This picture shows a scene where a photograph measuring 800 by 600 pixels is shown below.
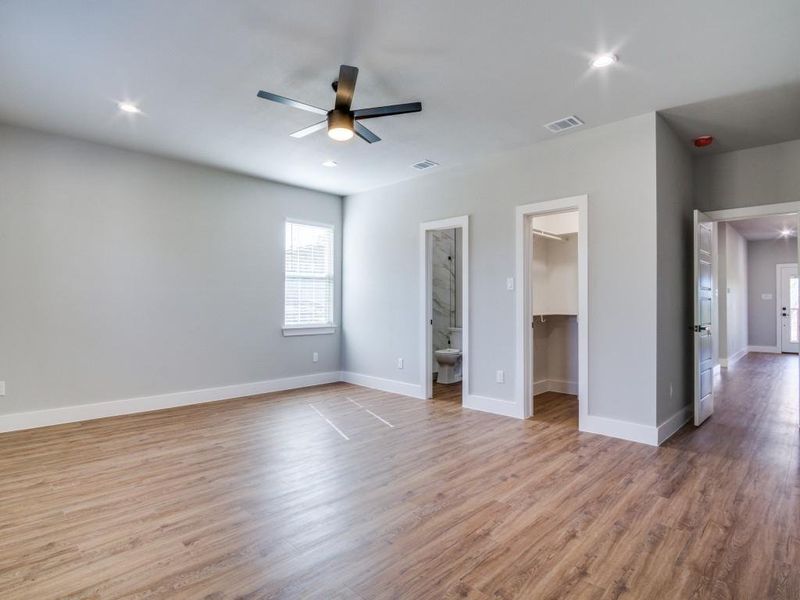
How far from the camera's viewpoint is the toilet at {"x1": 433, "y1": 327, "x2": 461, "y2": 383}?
20.9 feet

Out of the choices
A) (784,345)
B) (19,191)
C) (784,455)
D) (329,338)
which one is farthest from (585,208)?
(784,345)

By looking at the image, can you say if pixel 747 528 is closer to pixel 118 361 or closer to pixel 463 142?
pixel 463 142

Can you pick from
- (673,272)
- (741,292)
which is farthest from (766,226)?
(673,272)

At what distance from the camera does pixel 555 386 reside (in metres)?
5.83

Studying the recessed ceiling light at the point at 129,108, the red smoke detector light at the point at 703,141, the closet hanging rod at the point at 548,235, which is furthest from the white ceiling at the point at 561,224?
the recessed ceiling light at the point at 129,108

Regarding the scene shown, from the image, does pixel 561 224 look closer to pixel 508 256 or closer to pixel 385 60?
pixel 508 256

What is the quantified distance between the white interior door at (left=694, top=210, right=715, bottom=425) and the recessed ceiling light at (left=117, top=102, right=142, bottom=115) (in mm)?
5193

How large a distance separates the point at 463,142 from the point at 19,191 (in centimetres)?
428

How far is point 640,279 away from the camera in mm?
3738

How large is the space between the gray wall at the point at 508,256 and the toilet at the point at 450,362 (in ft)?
2.93

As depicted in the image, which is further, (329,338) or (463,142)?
(329,338)

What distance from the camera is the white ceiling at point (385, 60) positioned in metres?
2.39

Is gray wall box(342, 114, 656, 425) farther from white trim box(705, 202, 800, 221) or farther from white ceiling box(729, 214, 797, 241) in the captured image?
white ceiling box(729, 214, 797, 241)

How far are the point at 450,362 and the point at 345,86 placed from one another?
14.5 ft
